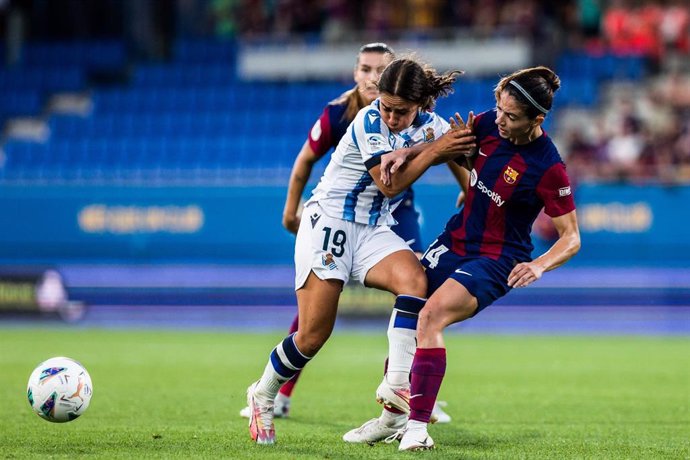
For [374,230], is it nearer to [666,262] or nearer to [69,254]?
[666,262]

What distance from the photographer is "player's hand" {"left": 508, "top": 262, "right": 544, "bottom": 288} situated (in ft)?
19.9

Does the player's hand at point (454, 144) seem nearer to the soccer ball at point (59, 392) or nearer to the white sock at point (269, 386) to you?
the white sock at point (269, 386)

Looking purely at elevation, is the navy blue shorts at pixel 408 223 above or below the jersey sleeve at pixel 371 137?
below

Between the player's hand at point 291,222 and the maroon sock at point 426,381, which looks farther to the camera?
the player's hand at point 291,222

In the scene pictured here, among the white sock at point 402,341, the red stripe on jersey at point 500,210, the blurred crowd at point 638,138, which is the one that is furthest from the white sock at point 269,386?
the blurred crowd at point 638,138

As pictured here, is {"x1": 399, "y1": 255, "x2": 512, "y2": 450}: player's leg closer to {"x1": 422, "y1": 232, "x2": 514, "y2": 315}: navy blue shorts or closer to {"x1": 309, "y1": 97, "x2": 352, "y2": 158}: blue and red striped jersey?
{"x1": 422, "y1": 232, "x2": 514, "y2": 315}: navy blue shorts

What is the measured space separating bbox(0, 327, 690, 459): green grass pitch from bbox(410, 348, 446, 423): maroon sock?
0.80 ft

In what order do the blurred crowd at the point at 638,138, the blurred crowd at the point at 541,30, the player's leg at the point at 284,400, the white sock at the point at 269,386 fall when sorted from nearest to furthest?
the white sock at the point at 269,386 → the player's leg at the point at 284,400 → the blurred crowd at the point at 638,138 → the blurred crowd at the point at 541,30

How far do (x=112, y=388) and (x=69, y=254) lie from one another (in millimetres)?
9870

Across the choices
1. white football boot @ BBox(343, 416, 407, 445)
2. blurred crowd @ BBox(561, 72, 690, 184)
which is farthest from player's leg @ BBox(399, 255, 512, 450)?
blurred crowd @ BBox(561, 72, 690, 184)

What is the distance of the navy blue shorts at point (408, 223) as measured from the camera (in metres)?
7.69

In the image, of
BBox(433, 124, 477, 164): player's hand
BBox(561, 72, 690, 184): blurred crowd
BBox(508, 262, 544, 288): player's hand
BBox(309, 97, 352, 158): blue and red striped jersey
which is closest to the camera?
BBox(508, 262, 544, 288): player's hand

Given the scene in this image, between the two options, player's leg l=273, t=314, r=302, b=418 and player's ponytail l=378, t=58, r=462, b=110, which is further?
player's leg l=273, t=314, r=302, b=418

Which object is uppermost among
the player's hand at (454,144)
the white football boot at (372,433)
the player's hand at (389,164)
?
the player's hand at (454,144)
